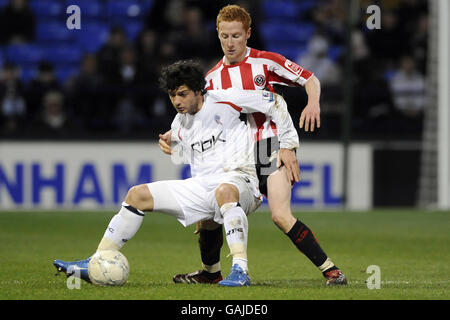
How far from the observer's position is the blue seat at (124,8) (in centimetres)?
1756

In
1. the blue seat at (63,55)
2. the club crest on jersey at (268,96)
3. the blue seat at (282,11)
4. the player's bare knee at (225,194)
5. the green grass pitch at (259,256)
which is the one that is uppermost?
the blue seat at (282,11)

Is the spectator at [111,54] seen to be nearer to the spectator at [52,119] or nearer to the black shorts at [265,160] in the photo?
the spectator at [52,119]

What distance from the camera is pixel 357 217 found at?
1345 cm

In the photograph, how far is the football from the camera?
236 inches

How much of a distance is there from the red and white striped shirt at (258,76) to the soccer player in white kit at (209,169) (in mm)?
161

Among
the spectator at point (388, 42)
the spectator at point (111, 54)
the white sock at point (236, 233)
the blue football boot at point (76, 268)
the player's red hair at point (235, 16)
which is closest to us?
the white sock at point (236, 233)

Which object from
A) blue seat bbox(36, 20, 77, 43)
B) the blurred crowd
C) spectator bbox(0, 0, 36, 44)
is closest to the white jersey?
the blurred crowd

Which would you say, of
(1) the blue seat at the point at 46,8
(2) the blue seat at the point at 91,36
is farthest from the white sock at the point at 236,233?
(1) the blue seat at the point at 46,8

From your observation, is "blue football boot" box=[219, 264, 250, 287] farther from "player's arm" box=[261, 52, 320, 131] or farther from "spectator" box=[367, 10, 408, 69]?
"spectator" box=[367, 10, 408, 69]

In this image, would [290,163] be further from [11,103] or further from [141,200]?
[11,103]

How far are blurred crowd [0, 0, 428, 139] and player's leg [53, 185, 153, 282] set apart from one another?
8737 mm

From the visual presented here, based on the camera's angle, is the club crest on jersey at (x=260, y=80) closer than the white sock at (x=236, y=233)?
No
